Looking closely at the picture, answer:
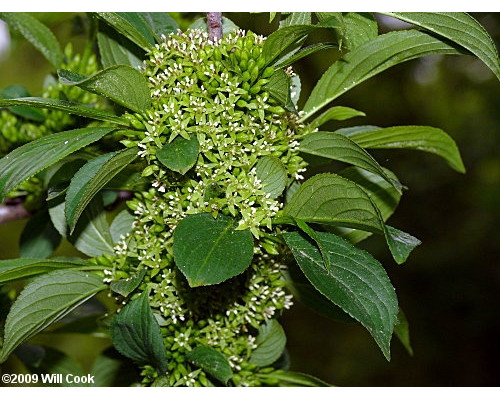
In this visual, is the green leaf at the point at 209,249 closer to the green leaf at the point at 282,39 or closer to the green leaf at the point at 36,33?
the green leaf at the point at 282,39

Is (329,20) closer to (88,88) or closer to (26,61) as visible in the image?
(88,88)

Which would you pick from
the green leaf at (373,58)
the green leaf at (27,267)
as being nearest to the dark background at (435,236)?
the green leaf at (373,58)

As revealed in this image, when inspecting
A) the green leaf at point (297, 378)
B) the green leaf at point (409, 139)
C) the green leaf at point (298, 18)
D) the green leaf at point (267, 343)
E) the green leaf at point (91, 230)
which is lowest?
the green leaf at point (297, 378)

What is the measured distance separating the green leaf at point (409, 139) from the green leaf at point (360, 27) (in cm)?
18

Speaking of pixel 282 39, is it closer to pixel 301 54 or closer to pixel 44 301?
pixel 301 54

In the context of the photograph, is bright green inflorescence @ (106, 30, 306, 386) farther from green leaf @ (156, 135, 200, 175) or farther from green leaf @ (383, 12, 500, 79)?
green leaf @ (383, 12, 500, 79)

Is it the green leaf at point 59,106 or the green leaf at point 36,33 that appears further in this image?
the green leaf at point 36,33

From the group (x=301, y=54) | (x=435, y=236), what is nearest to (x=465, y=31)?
(x=301, y=54)

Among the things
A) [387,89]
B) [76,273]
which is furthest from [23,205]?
[387,89]

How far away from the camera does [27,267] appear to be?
3.30 ft

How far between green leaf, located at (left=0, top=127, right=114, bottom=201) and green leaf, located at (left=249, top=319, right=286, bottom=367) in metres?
0.51

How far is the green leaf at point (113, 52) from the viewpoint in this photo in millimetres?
1156

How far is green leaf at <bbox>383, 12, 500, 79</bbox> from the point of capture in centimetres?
96
